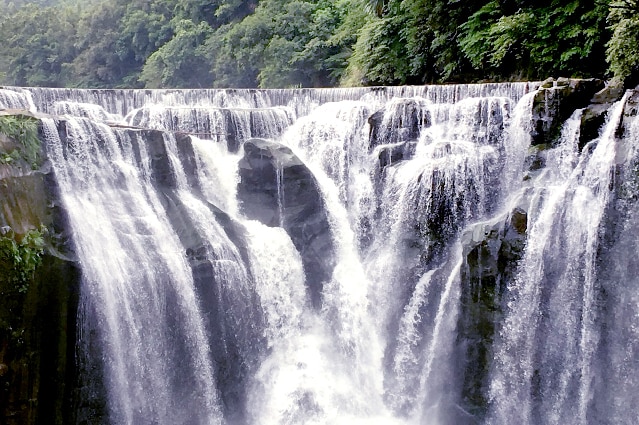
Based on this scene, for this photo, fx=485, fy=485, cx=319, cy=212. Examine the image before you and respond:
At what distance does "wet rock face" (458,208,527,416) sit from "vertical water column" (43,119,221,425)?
184 inches

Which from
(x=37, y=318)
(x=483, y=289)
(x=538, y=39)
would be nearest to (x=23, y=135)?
(x=37, y=318)

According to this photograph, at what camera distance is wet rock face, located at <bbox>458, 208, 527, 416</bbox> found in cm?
849

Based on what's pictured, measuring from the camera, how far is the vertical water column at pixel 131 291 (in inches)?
309

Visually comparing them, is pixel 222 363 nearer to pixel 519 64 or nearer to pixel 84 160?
pixel 84 160

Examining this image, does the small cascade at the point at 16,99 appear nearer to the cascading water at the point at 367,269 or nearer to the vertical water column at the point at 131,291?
the cascading water at the point at 367,269

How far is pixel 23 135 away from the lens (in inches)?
322

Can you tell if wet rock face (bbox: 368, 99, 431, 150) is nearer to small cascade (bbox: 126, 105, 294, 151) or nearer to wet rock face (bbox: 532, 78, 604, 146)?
wet rock face (bbox: 532, 78, 604, 146)

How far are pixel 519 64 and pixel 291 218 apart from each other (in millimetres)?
7653

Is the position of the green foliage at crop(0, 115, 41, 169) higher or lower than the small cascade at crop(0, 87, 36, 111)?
lower

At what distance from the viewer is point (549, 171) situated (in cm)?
919

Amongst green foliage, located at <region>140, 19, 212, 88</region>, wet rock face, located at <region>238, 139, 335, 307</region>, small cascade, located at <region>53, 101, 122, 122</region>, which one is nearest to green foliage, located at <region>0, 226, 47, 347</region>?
wet rock face, located at <region>238, 139, 335, 307</region>

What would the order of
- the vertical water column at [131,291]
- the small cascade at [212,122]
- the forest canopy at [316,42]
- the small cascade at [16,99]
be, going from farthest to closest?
the small cascade at [16,99]
the small cascade at [212,122]
the forest canopy at [316,42]
the vertical water column at [131,291]

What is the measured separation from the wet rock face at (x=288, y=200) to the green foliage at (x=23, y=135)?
4399 mm

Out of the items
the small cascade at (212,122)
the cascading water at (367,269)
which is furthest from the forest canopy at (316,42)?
the small cascade at (212,122)
